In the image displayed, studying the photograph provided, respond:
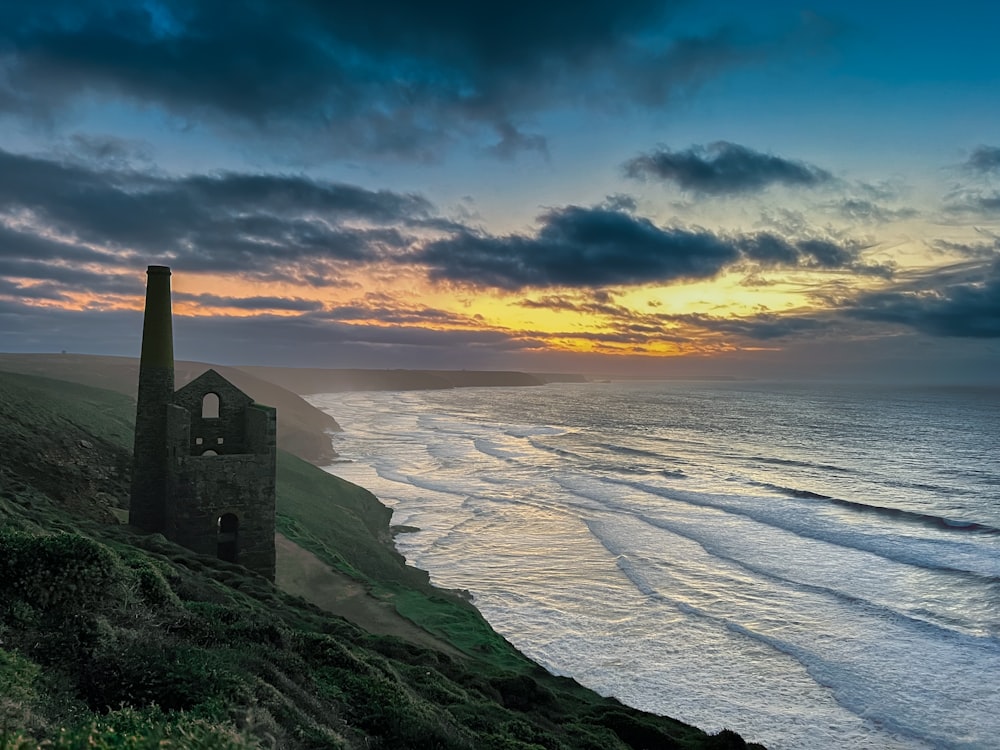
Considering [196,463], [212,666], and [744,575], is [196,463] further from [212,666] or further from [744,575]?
[744,575]

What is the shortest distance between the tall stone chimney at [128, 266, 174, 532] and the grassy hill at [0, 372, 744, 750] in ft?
4.48

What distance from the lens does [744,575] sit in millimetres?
31047

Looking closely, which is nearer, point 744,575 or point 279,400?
point 744,575

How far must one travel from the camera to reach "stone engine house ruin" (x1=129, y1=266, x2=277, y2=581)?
73.9 feet

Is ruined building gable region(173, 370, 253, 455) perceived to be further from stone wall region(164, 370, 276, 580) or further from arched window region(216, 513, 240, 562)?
arched window region(216, 513, 240, 562)

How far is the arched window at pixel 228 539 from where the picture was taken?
23.2 meters

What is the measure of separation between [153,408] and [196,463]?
3.46m

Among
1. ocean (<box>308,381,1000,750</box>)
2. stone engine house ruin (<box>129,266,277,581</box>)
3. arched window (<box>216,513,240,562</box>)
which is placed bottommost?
ocean (<box>308,381,1000,750</box>)

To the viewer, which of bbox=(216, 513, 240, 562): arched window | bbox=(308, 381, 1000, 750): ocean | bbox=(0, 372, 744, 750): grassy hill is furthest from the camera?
bbox=(216, 513, 240, 562): arched window

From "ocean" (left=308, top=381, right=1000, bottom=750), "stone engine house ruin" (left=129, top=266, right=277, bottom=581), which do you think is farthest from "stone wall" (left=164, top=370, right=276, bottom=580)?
"ocean" (left=308, top=381, right=1000, bottom=750)

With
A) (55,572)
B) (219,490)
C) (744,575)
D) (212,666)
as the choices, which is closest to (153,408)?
(219,490)

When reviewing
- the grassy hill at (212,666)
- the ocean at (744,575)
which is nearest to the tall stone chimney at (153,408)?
the grassy hill at (212,666)

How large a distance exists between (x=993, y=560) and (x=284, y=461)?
4337 cm

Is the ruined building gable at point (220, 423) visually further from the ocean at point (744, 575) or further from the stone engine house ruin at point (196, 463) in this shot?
the ocean at point (744, 575)
